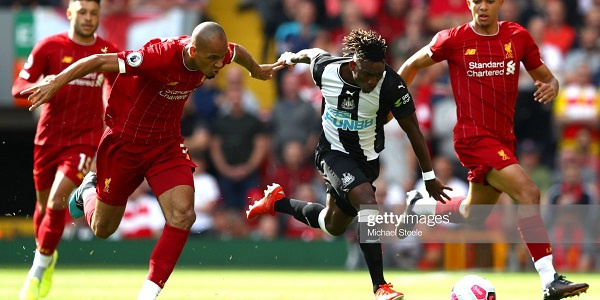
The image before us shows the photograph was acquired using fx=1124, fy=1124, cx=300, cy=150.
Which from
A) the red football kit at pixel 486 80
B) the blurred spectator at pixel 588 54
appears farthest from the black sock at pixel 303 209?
the blurred spectator at pixel 588 54

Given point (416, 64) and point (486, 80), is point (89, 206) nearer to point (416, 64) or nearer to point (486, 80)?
point (416, 64)

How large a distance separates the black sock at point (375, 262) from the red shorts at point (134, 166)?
5.21ft

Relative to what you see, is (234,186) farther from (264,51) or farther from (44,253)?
(44,253)

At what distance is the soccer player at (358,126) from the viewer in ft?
31.1

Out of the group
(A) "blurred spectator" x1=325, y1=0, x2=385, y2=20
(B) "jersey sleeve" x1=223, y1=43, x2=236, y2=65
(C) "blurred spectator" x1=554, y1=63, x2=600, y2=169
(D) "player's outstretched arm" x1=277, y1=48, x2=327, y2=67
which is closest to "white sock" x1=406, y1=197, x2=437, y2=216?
(D) "player's outstretched arm" x1=277, y1=48, x2=327, y2=67

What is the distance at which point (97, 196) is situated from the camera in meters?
9.90

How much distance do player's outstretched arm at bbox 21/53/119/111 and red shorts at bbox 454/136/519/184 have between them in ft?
11.2

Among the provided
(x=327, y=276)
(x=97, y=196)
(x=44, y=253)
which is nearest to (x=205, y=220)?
(x=327, y=276)

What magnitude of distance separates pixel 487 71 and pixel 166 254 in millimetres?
3459

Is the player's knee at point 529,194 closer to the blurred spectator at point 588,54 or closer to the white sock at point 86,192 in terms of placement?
the white sock at point 86,192

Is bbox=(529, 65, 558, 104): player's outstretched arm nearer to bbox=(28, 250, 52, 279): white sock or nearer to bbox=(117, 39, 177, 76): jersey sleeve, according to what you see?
bbox=(117, 39, 177, 76): jersey sleeve

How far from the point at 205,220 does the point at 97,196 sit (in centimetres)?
744

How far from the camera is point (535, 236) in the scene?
10.0m

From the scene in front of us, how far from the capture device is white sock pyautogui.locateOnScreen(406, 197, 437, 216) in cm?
1116
